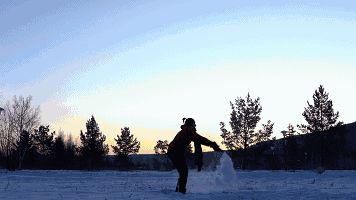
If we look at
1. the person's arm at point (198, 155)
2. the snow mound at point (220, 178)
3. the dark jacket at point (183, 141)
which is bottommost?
A: the snow mound at point (220, 178)

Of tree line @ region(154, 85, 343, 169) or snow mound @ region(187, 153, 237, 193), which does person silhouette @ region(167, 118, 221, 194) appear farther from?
tree line @ region(154, 85, 343, 169)

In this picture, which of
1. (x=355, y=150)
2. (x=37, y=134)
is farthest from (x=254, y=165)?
(x=37, y=134)

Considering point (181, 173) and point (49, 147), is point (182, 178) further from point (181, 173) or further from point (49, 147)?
point (49, 147)

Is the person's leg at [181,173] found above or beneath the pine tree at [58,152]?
beneath

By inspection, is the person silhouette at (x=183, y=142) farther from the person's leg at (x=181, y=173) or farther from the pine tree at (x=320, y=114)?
the pine tree at (x=320, y=114)

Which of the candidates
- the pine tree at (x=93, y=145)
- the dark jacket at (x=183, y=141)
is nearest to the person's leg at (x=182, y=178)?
the dark jacket at (x=183, y=141)

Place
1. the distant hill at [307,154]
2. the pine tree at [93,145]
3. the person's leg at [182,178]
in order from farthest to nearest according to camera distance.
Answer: the pine tree at [93,145] < the distant hill at [307,154] < the person's leg at [182,178]

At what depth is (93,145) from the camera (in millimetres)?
80438

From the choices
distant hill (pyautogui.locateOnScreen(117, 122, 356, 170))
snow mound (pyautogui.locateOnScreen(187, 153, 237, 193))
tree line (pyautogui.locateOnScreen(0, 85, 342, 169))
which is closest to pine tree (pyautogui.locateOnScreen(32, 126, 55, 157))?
tree line (pyautogui.locateOnScreen(0, 85, 342, 169))

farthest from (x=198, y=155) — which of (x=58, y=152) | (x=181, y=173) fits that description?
(x=58, y=152)

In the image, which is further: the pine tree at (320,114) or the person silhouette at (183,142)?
the pine tree at (320,114)

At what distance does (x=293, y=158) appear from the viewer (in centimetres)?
6334

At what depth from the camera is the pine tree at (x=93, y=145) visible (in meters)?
79.0

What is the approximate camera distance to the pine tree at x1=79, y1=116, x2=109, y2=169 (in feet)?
259
